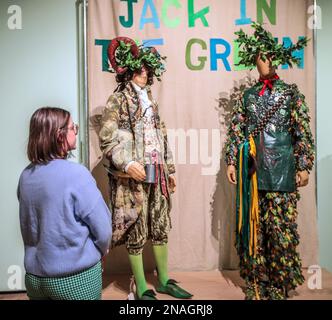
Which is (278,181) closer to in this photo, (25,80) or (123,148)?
(123,148)

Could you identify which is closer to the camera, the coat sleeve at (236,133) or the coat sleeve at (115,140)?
the coat sleeve at (115,140)

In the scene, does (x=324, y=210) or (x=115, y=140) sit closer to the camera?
(x=115, y=140)

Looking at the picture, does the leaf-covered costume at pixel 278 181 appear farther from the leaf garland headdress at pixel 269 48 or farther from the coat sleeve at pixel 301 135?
the leaf garland headdress at pixel 269 48

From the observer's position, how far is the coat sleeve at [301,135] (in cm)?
227

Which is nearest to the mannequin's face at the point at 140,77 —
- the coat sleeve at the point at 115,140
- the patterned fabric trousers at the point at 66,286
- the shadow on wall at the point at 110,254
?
the coat sleeve at the point at 115,140

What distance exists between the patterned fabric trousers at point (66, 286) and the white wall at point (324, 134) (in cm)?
188

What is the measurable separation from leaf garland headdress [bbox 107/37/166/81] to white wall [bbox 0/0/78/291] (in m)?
0.44

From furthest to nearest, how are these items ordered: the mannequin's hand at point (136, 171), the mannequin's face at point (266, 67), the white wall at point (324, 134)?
the white wall at point (324, 134) < the mannequin's face at point (266, 67) < the mannequin's hand at point (136, 171)

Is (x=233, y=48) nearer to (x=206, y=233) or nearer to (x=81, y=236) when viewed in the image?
(x=206, y=233)

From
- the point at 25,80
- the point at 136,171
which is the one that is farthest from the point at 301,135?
the point at 25,80

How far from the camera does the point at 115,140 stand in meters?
2.26

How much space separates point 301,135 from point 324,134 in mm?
634

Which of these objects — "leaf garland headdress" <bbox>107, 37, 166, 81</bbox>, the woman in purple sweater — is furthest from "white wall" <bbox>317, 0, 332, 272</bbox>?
the woman in purple sweater

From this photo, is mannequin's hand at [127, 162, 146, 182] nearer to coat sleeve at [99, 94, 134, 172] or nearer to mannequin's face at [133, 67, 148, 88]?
coat sleeve at [99, 94, 134, 172]
